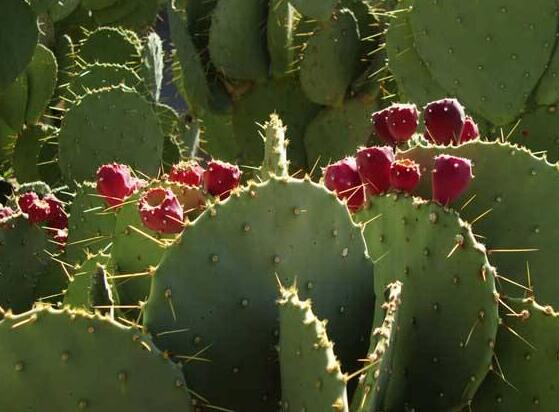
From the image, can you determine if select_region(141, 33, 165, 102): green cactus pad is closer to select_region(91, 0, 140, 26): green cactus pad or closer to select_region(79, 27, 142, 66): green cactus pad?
select_region(79, 27, 142, 66): green cactus pad

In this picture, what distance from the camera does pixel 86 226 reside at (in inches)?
83.4

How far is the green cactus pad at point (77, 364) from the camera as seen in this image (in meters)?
1.07

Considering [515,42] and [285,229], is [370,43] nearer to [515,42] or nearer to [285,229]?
[515,42]

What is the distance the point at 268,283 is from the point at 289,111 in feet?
7.74

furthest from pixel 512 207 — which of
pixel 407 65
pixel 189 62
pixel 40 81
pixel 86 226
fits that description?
pixel 40 81

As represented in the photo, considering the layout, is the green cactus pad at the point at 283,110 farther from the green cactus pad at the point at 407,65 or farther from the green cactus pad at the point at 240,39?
the green cactus pad at the point at 407,65

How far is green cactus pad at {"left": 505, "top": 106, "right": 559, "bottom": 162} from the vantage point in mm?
2693

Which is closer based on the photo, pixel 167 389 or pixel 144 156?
pixel 167 389

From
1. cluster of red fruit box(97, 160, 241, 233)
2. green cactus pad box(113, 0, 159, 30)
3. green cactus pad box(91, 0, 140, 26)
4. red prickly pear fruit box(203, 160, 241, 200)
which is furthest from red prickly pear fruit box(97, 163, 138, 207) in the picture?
green cactus pad box(113, 0, 159, 30)

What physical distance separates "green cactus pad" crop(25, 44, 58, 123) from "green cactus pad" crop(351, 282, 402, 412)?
8.58ft

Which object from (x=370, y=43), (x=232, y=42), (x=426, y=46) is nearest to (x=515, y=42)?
(x=426, y=46)

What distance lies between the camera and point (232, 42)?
338 centimetres

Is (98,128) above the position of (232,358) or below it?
below

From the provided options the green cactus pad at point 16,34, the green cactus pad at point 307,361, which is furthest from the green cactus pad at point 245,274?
the green cactus pad at point 16,34
